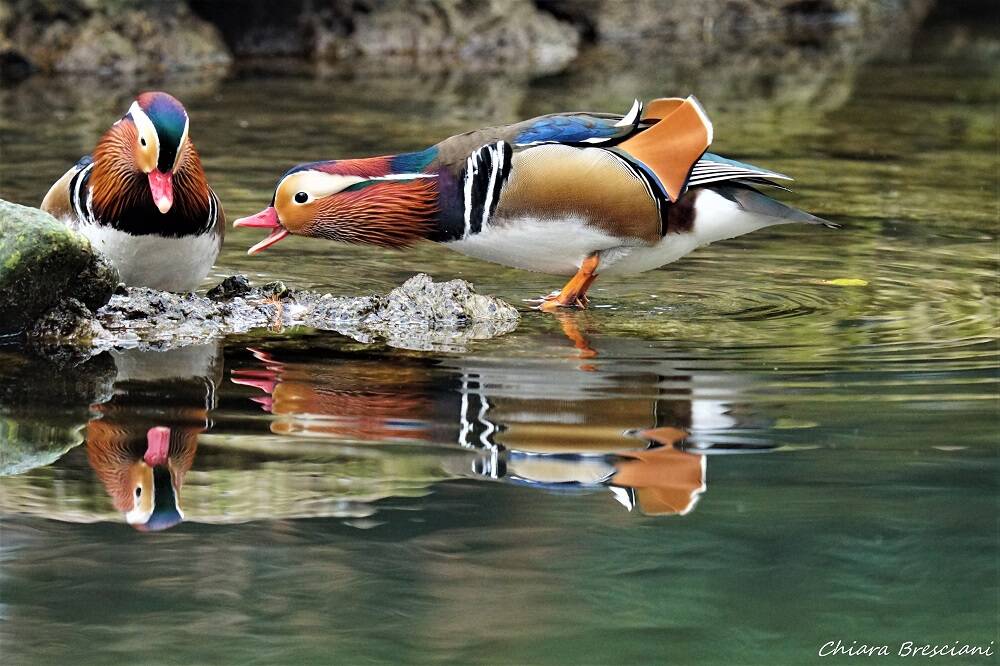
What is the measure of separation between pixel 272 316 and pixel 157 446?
1872 millimetres

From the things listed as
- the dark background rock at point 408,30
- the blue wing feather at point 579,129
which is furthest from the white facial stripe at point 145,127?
the dark background rock at point 408,30

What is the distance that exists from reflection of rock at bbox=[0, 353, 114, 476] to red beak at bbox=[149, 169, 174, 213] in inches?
21.7

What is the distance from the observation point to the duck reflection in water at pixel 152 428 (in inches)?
153

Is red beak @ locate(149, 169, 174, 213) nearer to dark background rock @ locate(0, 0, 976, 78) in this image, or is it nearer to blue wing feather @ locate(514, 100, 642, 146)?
blue wing feather @ locate(514, 100, 642, 146)

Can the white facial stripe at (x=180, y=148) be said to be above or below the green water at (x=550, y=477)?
above

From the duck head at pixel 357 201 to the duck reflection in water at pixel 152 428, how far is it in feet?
2.49

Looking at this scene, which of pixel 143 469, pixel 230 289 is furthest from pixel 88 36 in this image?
pixel 143 469

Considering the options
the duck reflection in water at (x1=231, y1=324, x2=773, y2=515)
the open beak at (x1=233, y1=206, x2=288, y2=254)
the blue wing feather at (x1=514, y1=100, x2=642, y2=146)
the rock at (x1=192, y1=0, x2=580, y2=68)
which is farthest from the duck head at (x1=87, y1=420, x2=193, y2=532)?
the rock at (x1=192, y1=0, x2=580, y2=68)

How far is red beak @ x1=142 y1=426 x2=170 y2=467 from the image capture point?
4.19 meters

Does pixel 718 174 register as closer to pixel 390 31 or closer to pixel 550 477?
pixel 550 477

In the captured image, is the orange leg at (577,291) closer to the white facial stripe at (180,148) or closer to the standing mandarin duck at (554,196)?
the standing mandarin duck at (554,196)

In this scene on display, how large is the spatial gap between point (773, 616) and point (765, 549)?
355 millimetres

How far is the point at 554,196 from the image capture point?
239 inches

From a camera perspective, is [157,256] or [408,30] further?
[408,30]
